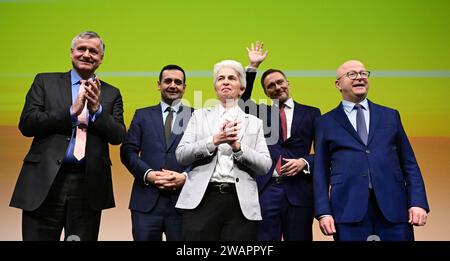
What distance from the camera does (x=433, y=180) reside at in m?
3.98

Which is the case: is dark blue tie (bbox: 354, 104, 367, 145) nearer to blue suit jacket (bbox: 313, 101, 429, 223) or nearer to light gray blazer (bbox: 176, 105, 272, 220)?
blue suit jacket (bbox: 313, 101, 429, 223)

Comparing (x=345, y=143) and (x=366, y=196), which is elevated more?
(x=345, y=143)

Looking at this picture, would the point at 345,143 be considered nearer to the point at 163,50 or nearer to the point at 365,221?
the point at 365,221

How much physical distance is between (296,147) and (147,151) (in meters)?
0.89

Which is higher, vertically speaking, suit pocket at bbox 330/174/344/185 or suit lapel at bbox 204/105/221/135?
suit lapel at bbox 204/105/221/135

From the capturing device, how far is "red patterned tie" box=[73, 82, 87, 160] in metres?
3.08

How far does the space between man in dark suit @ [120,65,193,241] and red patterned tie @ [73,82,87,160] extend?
344 mm

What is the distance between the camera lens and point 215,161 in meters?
2.91

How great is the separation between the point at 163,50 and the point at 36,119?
4.27ft

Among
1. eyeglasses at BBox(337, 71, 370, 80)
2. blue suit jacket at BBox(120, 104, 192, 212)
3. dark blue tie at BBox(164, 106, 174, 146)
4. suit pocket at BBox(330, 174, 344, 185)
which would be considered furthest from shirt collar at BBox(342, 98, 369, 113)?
dark blue tie at BBox(164, 106, 174, 146)

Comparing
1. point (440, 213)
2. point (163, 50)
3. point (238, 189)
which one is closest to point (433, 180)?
point (440, 213)

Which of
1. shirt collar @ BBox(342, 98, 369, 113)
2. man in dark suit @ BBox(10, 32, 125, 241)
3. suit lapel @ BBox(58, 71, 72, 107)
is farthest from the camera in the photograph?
shirt collar @ BBox(342, 98, 369, 113)

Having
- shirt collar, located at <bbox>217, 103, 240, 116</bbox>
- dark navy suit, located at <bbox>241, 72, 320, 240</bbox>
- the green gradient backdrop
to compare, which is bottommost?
dark navy suit, located at <bbox>241, 72, 320, 240</bbox>

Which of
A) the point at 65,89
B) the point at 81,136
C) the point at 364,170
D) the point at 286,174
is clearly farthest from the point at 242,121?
the point at 65,89
